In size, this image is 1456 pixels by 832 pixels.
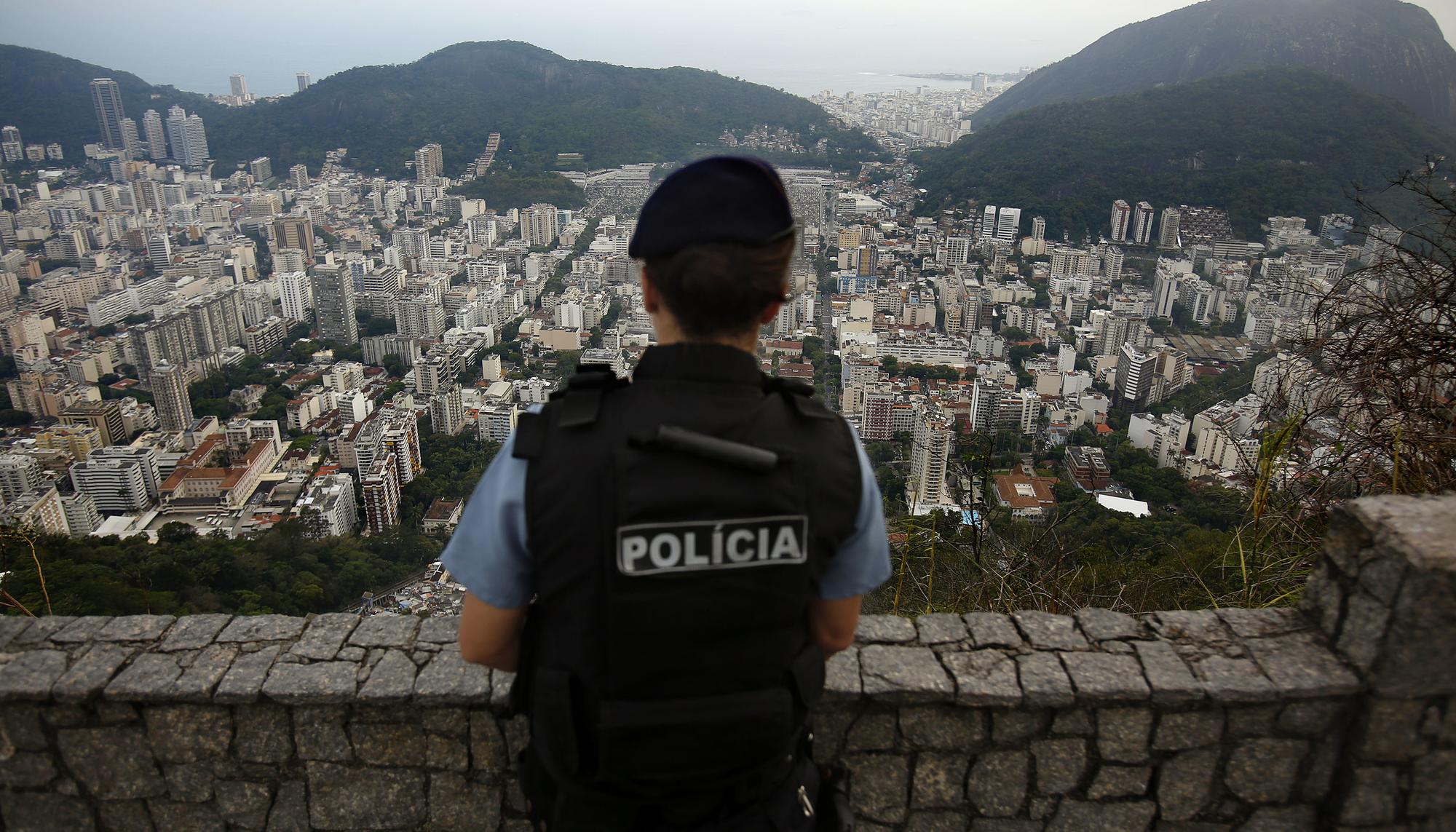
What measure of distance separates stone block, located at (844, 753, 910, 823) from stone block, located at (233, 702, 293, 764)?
0.72 metres

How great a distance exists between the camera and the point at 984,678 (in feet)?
3.41

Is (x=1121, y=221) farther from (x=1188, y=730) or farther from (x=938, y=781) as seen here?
(x=938, y=781)

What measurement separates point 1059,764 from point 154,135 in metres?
47.9

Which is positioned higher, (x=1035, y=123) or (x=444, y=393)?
(x=1035, y=123)

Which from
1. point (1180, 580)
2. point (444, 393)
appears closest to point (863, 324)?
point (444, 393)

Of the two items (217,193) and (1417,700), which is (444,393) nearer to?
(1417,700)

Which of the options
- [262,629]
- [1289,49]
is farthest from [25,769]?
[1289,49]

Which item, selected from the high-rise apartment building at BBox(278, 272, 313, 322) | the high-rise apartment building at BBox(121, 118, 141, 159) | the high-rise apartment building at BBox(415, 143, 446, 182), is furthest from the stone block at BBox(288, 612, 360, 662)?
the high-rise apartment building at BBox(121, 118, 141, 159)

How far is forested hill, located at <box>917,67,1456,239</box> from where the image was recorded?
75.6 feet

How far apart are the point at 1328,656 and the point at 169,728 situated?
4.88 ft

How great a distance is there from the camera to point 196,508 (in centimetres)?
1029

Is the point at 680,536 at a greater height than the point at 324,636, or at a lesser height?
greater

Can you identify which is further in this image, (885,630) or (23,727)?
(885,630)

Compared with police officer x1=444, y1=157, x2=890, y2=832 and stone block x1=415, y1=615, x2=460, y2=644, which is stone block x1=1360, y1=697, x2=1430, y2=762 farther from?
stone block x1=415, y1=615, x2=460, y2=644
